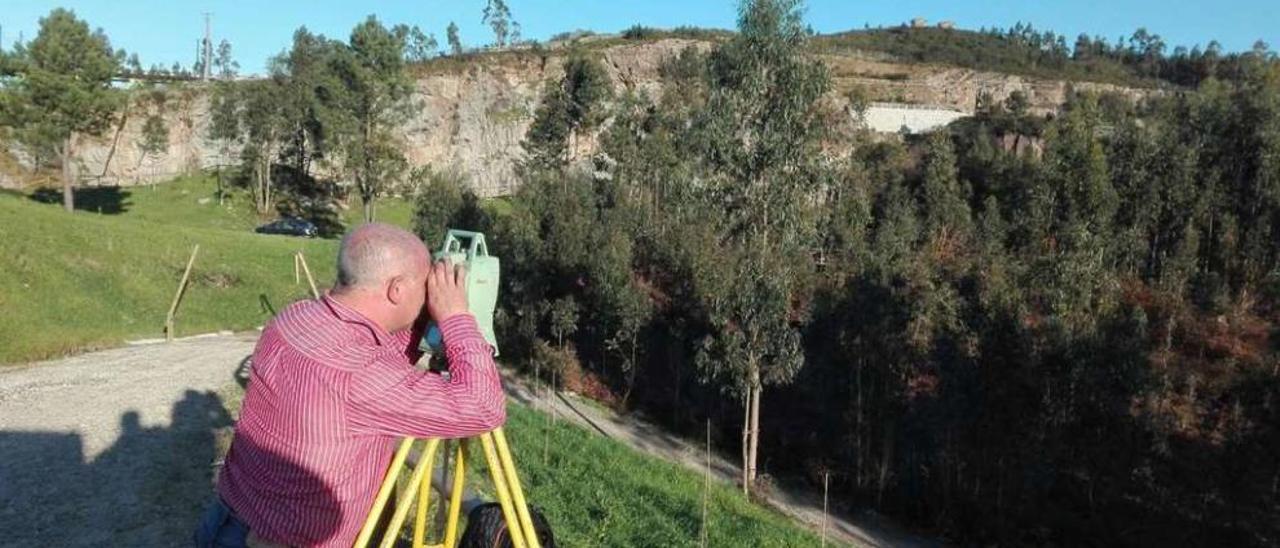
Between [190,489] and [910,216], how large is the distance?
35472mm

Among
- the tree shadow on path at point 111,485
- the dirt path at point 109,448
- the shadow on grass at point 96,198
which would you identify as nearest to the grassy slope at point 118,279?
the dirt path at point 109,448

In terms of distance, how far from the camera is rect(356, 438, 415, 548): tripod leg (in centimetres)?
229

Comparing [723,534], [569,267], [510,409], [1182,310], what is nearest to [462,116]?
[569,267]

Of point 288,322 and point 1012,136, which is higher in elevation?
point 1012,136

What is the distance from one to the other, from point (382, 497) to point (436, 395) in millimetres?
421

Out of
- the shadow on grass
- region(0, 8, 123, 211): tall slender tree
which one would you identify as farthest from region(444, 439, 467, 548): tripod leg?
the shadow on grass

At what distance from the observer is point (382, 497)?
2324mm

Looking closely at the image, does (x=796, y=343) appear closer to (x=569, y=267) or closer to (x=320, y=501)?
(x=569, y=267)

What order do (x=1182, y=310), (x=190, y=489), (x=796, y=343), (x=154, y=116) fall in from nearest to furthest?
(x=190, y=489), (x=796, y=343), (x=1182, y=310), (x=154, y=116)

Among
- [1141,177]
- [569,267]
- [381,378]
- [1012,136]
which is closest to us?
[381,378]

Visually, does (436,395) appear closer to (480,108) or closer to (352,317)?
(352,317)

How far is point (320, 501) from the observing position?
7.27 feet

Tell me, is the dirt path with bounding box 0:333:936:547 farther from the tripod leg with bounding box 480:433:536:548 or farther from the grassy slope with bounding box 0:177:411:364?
the tripod leg with bounding box 480:433:536:548

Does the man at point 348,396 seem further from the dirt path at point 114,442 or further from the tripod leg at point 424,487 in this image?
the dirt path at point 114,442
